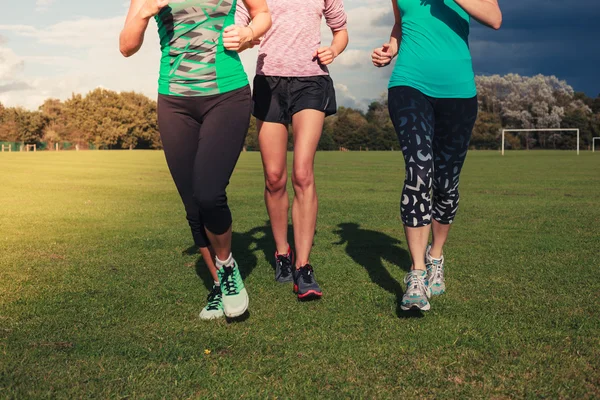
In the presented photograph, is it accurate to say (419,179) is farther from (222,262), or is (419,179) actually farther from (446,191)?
(222,262)

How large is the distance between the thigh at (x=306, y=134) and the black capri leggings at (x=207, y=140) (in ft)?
3.28

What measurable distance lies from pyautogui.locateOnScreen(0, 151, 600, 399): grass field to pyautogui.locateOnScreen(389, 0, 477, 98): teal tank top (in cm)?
158

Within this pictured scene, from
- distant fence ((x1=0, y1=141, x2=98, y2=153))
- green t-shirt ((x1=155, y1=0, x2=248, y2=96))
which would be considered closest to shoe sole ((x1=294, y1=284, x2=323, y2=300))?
green t-shirt ((x1=155, y1=0, x2=248, y2=96))

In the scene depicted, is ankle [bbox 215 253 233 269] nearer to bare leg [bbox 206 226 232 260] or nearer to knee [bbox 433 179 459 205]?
bare leg [bbox 206 226 232 260]

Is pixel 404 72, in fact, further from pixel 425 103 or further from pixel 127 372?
pixel 127 372

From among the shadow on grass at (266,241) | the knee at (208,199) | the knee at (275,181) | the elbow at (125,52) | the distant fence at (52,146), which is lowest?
the shadow on grass at (266,241)

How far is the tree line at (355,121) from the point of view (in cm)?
9169

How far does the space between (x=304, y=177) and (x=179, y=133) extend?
4.61ft

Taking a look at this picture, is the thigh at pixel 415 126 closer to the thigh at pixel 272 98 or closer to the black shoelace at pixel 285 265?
the thigh at pixel 272 98

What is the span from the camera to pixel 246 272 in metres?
5.64

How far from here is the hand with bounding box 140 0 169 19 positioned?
362 centimetres

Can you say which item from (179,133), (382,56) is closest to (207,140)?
(179,133)

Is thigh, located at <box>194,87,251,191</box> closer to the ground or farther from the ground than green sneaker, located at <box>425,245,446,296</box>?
farther from the ground

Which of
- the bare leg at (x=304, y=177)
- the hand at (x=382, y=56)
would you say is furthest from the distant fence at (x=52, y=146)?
the hand at (x=382, y=56)
